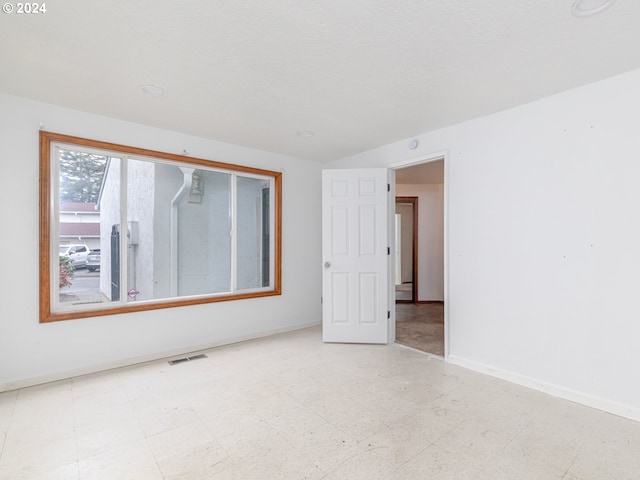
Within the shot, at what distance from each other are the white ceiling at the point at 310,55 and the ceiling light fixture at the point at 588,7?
35mm

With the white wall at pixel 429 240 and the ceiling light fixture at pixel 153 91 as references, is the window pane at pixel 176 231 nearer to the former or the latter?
the ceiling light fixture at pixel 153 91

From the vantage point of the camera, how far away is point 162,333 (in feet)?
10.9

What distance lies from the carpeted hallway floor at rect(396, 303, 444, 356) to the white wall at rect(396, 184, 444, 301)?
35 cm

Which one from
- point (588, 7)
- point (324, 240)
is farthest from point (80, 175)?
point (588, 7)

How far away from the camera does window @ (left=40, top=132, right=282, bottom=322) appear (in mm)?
2836

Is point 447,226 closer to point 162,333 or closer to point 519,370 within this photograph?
point 519,370

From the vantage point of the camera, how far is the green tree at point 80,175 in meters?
2.89

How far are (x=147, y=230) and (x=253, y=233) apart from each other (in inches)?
50.6

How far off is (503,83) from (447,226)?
139cm

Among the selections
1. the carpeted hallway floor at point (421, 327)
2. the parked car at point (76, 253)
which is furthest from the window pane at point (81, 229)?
the carpeted hallway floor at point (421, 327)

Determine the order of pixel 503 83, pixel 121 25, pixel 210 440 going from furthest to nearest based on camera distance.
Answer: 1. pixel 503 83
2. pixel 210 440
3. pixel 121 25

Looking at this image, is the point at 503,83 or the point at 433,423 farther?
the point at 503,83

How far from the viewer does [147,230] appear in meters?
3.45

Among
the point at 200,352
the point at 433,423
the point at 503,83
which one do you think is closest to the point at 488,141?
the point at 503,83
